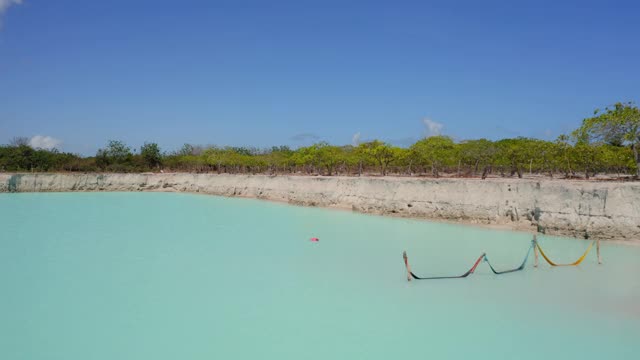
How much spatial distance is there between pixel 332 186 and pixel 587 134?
14.0 m

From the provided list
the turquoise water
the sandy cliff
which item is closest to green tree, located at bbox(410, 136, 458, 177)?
the sandy cliff

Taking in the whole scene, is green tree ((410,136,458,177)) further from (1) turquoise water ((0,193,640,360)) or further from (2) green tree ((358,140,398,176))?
(1) turquoise water ((0,193,640,360))

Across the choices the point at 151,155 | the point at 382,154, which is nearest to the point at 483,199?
the point at 382,154

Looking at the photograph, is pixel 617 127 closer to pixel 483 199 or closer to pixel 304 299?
pixel 483 199

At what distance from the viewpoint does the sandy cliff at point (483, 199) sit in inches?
600

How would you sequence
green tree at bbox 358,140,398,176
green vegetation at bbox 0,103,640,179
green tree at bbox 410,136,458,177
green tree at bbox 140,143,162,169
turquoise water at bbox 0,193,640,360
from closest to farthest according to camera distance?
turquoise water at bbox 0,193,640,360, green vegetation at bbox 0,103,640,179, green tree at bbox 410,136,458,177, green tree at bbox 358,140,398,176, green tree at bbox 140,143,162,169

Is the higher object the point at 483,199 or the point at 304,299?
the point at 483,199

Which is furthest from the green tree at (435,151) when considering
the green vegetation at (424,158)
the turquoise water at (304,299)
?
the turquoise water at (304,299)

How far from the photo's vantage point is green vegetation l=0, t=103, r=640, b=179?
69.1 feet

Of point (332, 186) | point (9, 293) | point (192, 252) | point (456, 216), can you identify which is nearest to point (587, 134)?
point (456, 216)

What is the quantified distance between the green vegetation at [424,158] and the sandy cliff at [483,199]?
5.01 m

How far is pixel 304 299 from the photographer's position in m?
9.00

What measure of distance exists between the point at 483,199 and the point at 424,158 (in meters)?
13.2

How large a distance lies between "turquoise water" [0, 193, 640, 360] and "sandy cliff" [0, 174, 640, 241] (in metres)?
1.35
